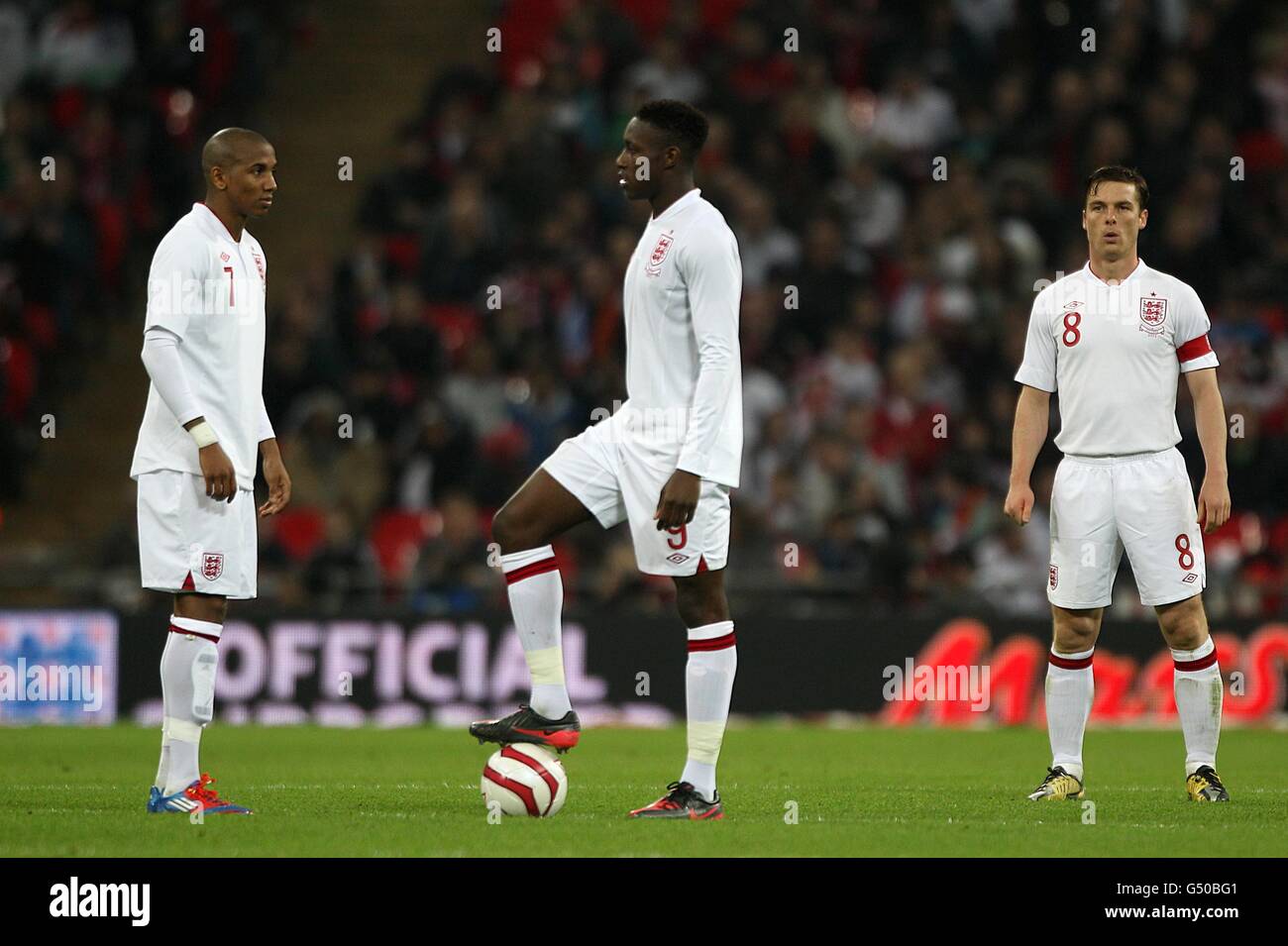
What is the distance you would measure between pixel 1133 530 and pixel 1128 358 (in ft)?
2.24

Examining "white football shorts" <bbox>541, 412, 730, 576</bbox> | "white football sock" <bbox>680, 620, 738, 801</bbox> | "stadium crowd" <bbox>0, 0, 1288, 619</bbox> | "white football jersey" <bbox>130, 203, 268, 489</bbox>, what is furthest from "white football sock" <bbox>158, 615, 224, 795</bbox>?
"stadium crowd" <bbox>0, 0, 1288, 619</bbox>

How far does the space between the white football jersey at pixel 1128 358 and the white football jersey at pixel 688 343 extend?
1644mm

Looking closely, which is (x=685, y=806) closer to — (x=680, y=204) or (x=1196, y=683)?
(x=680, y=204)

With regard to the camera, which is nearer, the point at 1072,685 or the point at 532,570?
the point at 532,570

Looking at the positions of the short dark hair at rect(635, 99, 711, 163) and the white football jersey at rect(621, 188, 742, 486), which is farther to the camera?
the short dark hair at rect(635, 99, 711, 163)

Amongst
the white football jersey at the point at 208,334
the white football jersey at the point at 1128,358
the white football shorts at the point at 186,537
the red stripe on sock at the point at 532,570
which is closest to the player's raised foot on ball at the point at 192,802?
the white football shorts at the point at 186,537

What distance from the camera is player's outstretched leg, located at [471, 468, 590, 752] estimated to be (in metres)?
6.99

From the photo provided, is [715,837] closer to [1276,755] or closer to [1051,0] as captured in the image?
[1276,755]

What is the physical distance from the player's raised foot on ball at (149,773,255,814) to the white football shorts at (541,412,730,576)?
1.64 meters

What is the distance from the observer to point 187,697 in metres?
6.96

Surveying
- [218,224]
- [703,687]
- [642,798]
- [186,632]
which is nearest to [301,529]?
[642,798]

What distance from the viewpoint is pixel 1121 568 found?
13875mm

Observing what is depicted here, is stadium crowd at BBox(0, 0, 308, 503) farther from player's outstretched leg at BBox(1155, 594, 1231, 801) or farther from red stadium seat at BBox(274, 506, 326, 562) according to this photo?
player's outstretched leg at BBox(1155, 594, 1231, 801)

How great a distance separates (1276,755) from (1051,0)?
9.17 m
